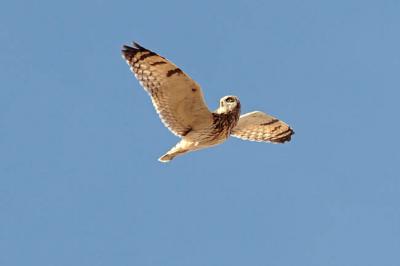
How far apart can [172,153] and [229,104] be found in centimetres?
115

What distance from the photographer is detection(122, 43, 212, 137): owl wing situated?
14.3 meters

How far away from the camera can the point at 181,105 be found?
1497 cm

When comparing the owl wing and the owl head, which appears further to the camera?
the owl head

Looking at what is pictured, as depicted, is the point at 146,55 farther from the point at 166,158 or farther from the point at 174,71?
the point at 166,158

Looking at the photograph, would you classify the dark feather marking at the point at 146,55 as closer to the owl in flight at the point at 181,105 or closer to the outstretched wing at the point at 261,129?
the owl in flight at the point at 181,105

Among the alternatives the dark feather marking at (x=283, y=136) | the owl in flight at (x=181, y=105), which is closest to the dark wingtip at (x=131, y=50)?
the owl in flight at (x=181, y=105)

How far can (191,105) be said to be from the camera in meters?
15.0

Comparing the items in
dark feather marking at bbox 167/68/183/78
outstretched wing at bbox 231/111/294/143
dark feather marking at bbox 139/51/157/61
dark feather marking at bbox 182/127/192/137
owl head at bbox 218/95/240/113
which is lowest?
outstretched wing at bbox 231/111/294/143

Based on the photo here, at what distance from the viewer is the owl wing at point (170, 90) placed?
1434 cm

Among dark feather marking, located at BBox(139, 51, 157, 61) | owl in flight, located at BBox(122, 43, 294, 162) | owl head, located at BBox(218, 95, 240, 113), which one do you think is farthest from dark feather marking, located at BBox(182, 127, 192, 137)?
dark feather marking, located at BBox(139, 51, 157, 61)

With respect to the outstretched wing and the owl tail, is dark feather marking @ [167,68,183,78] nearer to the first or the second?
the owl tail

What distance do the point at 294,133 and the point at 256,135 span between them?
2.16 ft

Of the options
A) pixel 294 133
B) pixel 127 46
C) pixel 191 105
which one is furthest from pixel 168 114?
pixel 294 133

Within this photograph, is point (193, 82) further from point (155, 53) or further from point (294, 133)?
point (294, 133)
